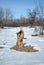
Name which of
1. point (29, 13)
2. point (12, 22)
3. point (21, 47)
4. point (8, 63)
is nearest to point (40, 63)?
point (8, 63)

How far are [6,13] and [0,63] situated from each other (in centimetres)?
4696

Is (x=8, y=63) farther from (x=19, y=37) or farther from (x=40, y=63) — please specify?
(x=19, y=37)

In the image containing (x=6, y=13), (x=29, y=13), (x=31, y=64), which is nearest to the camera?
(x=31, y=64)

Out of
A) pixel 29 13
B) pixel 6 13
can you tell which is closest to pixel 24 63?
pixel 29 13

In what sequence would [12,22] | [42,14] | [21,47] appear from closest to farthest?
[21,47] < [42,14] < [12,22]

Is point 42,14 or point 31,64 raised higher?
point 42,14

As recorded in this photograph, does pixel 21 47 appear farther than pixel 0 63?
Yes

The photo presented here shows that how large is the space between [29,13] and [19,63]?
27.0 m

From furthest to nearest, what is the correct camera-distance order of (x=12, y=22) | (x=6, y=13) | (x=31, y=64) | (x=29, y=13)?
(x=12, y=22) < (x=6, y=13) < (x=29, y=13) < (x=31, y=64)

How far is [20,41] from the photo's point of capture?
9.18 m

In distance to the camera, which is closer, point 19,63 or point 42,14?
point 19,63

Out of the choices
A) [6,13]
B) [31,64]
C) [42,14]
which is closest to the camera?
[31,64]

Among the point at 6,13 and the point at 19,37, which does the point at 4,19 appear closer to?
the point at 6,13

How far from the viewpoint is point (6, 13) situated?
52.0 m
